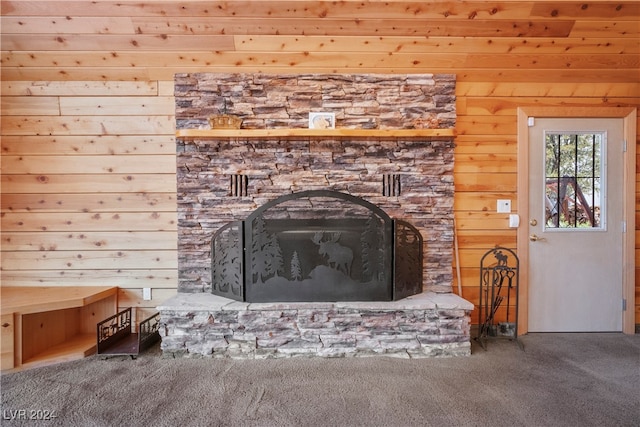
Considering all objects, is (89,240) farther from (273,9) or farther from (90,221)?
(273,9)

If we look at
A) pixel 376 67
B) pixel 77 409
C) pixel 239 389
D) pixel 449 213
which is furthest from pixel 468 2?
pixel 77 409

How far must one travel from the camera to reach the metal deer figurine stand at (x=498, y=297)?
2398mm

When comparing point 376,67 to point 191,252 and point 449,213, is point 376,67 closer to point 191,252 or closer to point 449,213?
point 449,213

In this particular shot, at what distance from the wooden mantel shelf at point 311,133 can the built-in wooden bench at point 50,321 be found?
1474mm

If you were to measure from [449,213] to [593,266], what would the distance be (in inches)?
53.1

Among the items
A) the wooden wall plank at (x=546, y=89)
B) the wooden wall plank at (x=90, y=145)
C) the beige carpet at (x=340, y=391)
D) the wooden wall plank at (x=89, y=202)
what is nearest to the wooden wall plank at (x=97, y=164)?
the wooden wall plank at (x=90, y=145)

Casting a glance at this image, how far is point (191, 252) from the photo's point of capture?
243 centimetres

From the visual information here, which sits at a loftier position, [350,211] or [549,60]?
[549,60]

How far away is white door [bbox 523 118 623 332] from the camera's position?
253 centimetres

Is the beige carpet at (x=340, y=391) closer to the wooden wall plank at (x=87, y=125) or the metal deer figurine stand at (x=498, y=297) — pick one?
the metal deer figurine stand at (x=498, y=297)

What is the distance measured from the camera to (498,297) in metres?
2.45

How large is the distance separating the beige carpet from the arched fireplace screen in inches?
18.7

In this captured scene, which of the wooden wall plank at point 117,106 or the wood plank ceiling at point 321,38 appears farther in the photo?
the wooden wall plank at point 117,106

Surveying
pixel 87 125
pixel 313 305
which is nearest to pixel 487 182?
pixel 313 305
